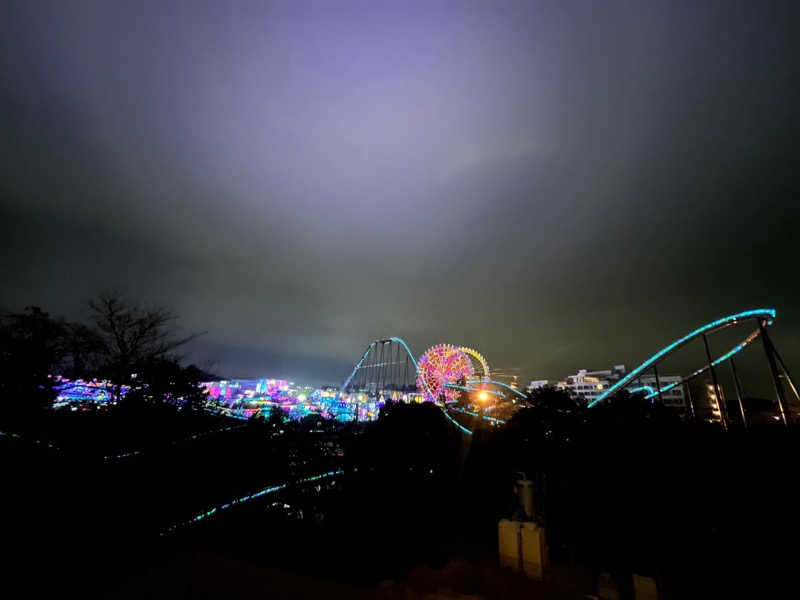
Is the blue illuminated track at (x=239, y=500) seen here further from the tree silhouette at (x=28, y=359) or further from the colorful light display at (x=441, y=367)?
the colorful light display at (x=441, y=367)

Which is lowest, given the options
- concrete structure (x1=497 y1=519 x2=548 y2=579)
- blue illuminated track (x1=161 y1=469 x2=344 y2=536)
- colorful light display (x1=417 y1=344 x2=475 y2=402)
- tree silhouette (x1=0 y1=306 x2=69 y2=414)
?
concrete structure (x1=497 y1=519 x2=548 y2=579)

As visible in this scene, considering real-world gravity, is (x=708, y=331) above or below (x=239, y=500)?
above

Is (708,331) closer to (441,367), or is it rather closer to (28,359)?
(441,367)

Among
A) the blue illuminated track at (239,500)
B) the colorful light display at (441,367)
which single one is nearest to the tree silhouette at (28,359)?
the blue illuminated track at (239,500)

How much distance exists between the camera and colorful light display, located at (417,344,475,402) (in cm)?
3212

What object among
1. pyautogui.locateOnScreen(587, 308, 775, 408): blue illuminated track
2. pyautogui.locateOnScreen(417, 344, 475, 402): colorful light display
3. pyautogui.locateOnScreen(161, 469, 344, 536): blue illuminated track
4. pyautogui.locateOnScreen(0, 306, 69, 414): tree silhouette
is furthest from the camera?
pyautogui.locateOnScreen(417, 344, 475, 402): colorful light display

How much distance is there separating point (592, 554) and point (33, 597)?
5.91m

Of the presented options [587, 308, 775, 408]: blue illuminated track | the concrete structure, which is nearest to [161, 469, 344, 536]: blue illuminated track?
the concrete structure

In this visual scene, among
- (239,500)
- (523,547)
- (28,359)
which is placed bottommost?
(523,547)

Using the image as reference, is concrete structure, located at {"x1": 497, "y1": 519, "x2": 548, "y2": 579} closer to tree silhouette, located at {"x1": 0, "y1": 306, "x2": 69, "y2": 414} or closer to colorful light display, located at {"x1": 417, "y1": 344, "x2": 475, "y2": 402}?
tree silhouette, located at {"x1": 0, "y1": 306, "x2": 69, "y2": 414}

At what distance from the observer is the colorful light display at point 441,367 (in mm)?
32125

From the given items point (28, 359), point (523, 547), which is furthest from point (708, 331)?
point (28, 359)

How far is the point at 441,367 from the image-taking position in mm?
32469

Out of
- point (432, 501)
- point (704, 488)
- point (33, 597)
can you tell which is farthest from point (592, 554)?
point (33, 597)
